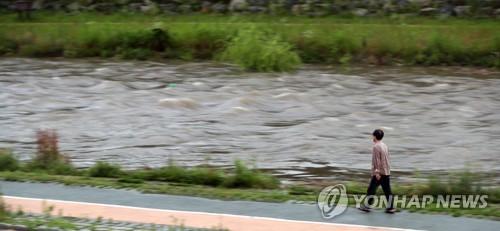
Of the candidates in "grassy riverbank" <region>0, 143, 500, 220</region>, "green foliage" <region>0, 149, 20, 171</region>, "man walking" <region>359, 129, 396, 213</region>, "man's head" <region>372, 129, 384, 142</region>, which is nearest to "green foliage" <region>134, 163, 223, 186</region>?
"grassy riverbank" <region>0, 143, 500, 220</region>

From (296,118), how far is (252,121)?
51.3 inches

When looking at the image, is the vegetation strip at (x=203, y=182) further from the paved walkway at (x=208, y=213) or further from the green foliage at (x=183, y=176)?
the paved walkway at (x=208, y=213)

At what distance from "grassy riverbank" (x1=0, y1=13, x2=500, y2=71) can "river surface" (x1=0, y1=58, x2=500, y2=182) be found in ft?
3.32

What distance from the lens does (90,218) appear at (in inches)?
489

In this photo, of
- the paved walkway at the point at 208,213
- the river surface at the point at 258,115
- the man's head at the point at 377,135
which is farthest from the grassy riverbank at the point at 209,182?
the river surface at the point at 258,115

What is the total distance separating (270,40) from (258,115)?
1001 cm

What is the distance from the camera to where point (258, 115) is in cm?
2472

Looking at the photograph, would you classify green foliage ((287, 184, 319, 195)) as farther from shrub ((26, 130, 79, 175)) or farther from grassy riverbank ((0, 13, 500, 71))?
grassy riverbank ((0, 13, 500, 71))

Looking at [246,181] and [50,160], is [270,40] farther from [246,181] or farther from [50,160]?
[246,181]

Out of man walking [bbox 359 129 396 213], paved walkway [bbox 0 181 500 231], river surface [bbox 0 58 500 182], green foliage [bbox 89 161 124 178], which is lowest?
river surface [bbox 0 58 500 182]

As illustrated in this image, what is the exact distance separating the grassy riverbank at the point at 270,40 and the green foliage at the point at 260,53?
37mm

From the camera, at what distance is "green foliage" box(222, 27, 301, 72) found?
1300 inches

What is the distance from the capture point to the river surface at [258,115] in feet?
62.2

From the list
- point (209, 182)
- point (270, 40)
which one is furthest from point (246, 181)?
point (270, 40)
